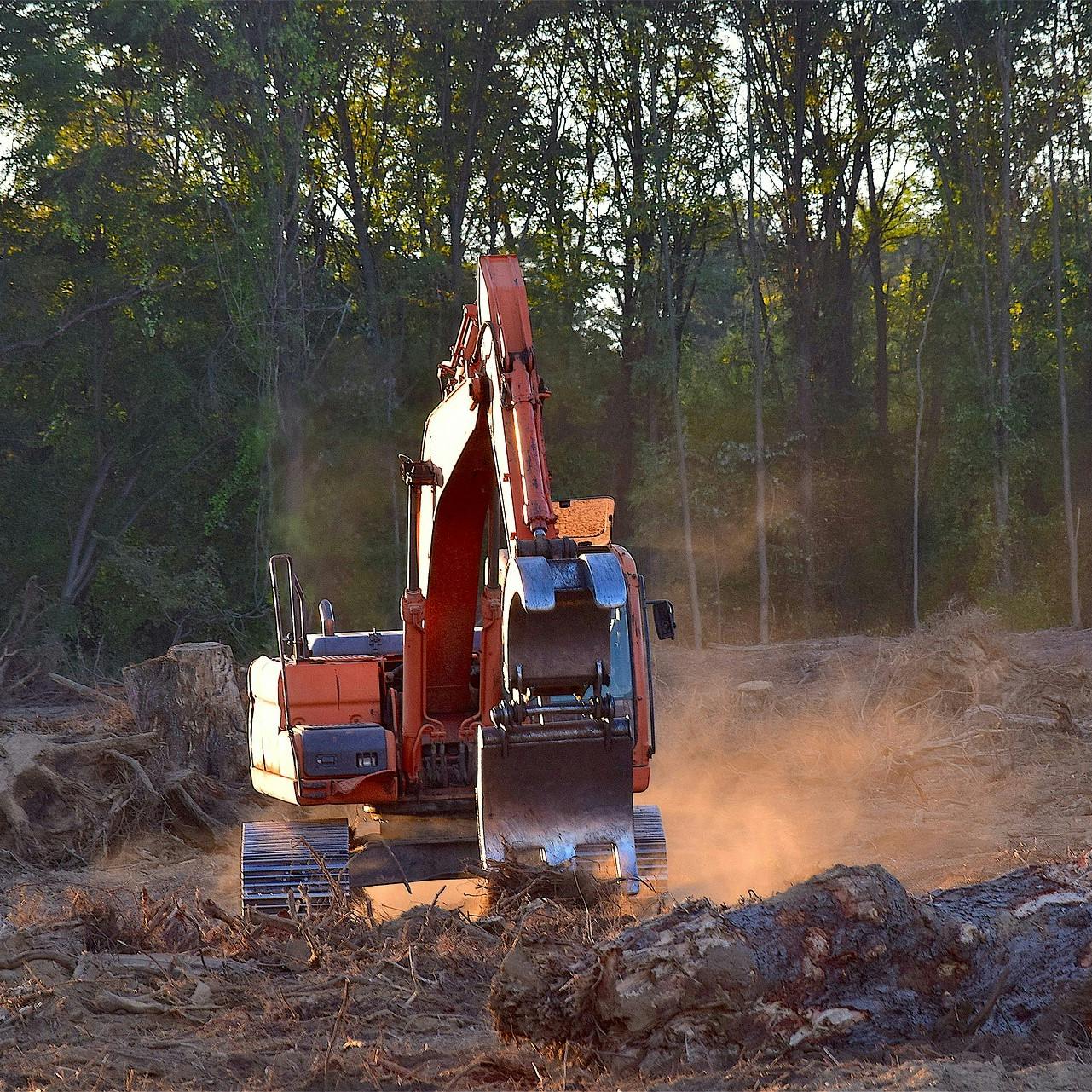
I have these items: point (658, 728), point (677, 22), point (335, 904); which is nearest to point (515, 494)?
point (335, 904)

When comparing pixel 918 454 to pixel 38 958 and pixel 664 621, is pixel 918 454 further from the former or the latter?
pixel 38 958

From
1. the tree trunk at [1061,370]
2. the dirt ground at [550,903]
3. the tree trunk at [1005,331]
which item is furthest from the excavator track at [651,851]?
the tree trunk at [1005,331]

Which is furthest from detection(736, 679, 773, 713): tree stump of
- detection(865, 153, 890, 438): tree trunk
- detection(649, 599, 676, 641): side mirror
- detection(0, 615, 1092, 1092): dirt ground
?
detection(865, 153, 890, 438): tree trunk

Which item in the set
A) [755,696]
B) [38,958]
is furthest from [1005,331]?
[38,958]

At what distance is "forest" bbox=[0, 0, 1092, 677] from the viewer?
2247 centimetres

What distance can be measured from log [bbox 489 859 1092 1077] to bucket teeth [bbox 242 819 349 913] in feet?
9.79

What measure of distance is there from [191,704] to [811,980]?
8.22m

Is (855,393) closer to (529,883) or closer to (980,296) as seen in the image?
(980,296)

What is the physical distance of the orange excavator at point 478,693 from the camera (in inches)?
222

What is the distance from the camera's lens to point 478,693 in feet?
25.7

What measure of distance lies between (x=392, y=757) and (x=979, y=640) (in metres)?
8.42

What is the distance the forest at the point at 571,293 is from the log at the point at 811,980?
1919 cm

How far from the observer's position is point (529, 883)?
19.2ft

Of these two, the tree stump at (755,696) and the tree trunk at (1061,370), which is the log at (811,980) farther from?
the tree trunk at (1061,370)
